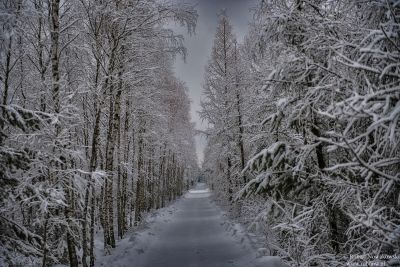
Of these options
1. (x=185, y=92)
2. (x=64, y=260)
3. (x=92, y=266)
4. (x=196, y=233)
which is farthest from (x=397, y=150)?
(x=185, y=92)

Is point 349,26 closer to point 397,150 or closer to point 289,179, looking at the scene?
point 397,150

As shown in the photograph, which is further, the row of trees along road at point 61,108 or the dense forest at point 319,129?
the row of trees along road at point 61,108

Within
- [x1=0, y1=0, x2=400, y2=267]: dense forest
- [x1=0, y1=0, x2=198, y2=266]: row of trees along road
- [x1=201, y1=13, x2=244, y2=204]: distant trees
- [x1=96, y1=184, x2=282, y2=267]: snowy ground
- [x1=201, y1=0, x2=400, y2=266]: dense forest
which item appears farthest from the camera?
[x1=201, y1=13, x2=244, y2=204]: distant trees

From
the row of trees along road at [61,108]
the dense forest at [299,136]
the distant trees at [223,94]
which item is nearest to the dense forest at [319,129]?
the dense forest at [299,136]

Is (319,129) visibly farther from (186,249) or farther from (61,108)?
(186,249)

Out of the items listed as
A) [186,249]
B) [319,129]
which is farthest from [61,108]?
[186,249]

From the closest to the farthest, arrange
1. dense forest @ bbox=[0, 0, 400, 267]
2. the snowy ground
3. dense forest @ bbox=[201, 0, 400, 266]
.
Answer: dense forest @ bbox=[0, 0, 400, 267], dense forest @ bbox=[201, 0, 400, 266], the snowy ground

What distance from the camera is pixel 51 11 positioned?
22.3 feet

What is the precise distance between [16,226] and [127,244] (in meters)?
6.58

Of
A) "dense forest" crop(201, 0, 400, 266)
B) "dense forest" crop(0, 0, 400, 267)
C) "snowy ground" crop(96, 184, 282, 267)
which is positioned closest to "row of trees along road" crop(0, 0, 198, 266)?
"dense forest" crop(0, 0, 400, 267)

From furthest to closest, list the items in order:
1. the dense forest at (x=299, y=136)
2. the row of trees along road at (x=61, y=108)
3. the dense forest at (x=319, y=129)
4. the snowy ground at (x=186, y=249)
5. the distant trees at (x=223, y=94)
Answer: the distant trees at (x=223, y=94), the snowy ground at (x=186, y=249), the row of trees along road at (x=61, y=108), the dense forest at (x=319, y=129), the dense forest at (x=299, y=136)

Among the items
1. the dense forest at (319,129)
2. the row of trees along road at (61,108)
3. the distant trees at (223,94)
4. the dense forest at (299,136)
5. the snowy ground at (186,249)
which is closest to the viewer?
the dense forest at (299,136)

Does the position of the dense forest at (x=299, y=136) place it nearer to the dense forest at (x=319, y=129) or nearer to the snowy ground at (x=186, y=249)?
the dense forest at (x=319, y=129)

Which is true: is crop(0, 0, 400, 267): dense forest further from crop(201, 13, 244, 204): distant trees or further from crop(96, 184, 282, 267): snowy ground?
crop(201, 13, 244, 204): distant trees
